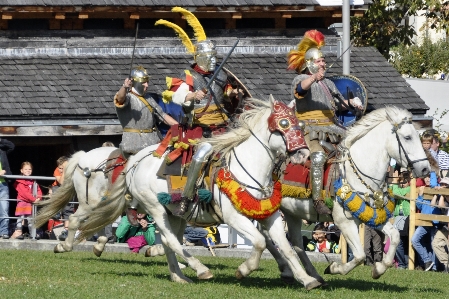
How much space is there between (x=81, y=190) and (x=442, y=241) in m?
4.90

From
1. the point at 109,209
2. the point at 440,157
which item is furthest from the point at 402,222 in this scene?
the point at 109,209

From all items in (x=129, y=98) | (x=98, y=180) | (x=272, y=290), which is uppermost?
(x=129, y=98)

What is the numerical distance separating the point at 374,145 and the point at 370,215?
743mm

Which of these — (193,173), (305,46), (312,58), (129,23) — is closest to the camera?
(193,173)

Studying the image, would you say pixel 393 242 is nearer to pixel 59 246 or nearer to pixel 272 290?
pixel 272 290

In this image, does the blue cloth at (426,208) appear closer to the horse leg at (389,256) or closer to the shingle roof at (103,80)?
the horse leg at (389,256)

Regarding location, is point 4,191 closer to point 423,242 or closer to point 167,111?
point 167,111

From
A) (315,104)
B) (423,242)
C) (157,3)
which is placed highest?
(157,3)

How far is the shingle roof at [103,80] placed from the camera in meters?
20.8

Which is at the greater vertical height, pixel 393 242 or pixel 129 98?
pixel 129 98

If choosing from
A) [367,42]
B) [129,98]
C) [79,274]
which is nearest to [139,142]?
[129,98]

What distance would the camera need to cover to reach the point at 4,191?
1891cm

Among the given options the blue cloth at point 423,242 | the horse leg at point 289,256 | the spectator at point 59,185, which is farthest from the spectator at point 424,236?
the spectator at point 59,185

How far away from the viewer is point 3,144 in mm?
19125
